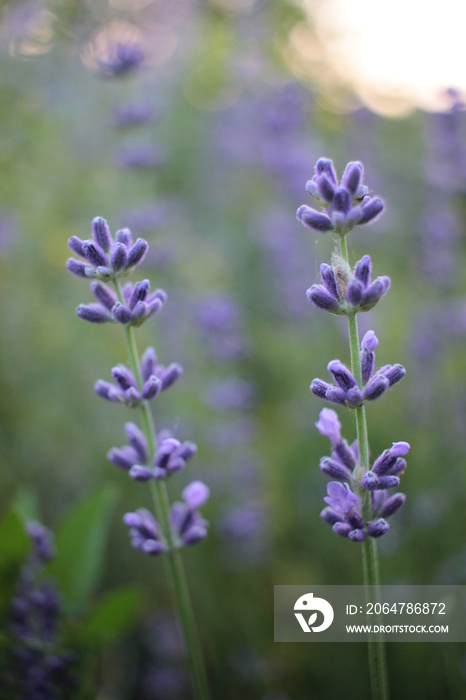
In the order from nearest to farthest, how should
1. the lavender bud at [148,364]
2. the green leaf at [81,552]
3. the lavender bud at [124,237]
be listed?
the lavender bud at [124,237]
the lavender bud at [148,364]
the green leaf at [81,552]

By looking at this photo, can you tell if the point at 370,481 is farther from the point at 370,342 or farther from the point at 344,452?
the point at 370,342

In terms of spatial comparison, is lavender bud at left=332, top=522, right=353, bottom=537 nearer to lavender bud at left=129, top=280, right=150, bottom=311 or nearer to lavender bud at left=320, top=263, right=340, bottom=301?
lavender bud at left=320, top=263, right=340, bottom=301

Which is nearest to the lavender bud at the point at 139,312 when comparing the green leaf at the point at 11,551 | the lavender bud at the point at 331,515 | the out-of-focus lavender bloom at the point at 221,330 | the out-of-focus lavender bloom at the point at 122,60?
the lavender bud at the point at 331,515

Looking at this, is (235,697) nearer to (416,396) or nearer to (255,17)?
(416,396)

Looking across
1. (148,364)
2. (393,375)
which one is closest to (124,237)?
(148,364)

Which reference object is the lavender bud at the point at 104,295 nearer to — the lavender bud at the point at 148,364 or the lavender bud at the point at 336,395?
the lavender bud at the point at 148,364
